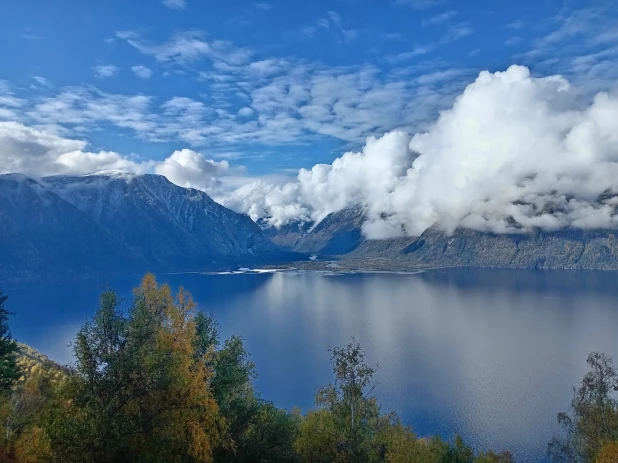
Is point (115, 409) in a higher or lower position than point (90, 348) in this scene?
lower

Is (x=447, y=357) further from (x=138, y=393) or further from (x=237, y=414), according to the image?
(x=138, y=393)

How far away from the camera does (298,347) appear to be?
138500mm

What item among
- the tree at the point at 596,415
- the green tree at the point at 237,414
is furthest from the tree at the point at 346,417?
the tree at the point at 596,415

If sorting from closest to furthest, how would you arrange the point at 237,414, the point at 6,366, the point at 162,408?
1. the point at 162,408
2. the point at 237,414
3. the point at 6,366

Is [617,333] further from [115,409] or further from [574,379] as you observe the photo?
[115,409]

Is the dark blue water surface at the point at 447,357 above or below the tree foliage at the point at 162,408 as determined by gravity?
below

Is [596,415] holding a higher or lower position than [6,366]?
lower

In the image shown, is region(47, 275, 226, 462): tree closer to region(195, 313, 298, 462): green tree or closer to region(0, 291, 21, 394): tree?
region(195, 313, 298, 462): green tree

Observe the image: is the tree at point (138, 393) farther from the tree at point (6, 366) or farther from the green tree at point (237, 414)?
the tree at point (6, 366)

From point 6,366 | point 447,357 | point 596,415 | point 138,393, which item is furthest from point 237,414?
point 447,357

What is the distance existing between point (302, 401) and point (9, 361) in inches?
2599

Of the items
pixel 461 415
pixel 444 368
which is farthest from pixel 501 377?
pixel 461 415

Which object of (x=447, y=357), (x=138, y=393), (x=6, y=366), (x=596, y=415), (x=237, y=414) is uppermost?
(x=138, y=393)

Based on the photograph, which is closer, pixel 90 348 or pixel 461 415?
pixel 90 348
